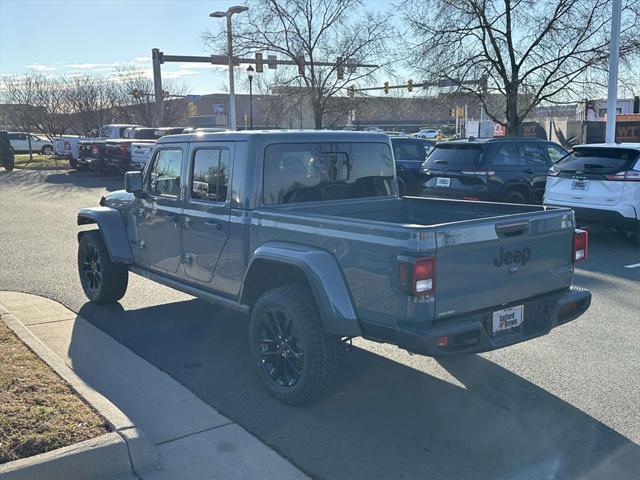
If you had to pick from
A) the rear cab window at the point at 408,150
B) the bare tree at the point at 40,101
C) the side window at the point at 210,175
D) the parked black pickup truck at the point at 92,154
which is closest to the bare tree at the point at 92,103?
the bare tree at the point at 40,101

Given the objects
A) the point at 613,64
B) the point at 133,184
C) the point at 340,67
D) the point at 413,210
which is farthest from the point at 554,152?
the point at 340,67

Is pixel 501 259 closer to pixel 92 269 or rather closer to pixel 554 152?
pixel 92 269

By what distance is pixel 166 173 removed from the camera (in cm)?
591

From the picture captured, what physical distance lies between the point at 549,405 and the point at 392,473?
146 centimetres

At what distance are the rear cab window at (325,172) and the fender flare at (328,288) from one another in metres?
0.86

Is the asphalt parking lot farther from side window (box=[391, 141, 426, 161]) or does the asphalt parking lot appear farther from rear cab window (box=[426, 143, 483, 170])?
side window (box=[391, 141, 426, 161])

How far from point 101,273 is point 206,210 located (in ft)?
6.95

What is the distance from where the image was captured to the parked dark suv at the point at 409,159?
15.1 m

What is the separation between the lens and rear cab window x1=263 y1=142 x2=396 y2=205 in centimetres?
496

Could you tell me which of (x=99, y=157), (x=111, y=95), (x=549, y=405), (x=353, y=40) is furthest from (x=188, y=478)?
(x=111, y=95)

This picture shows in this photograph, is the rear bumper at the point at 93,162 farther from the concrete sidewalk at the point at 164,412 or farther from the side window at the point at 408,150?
the concrete sidewalk at the point at 164,412

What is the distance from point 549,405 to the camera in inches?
174

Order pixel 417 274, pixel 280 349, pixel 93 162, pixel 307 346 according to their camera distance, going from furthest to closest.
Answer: pixel 93 162
pixel 280 349
pixel 307 346
pixel 417 274

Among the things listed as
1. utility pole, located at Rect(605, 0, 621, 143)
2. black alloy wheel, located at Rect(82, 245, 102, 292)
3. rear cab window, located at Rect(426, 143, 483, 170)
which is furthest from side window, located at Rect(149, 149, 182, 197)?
utility pole, located at Rect(605, 0, 621, 143)
